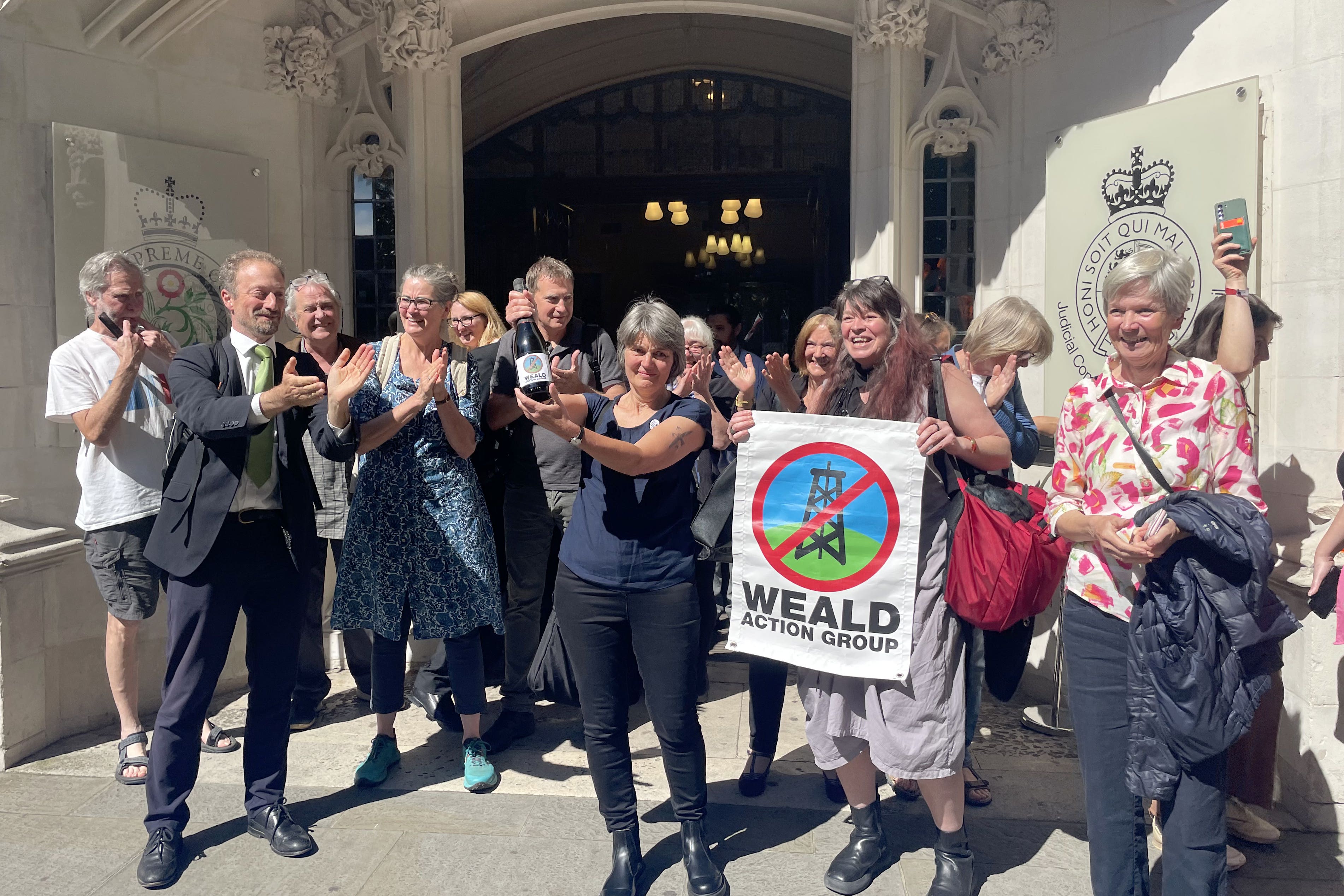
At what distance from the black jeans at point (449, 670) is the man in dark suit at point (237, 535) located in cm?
47

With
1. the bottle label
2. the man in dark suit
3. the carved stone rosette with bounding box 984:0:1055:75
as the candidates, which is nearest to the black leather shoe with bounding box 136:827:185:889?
the man in dark suit

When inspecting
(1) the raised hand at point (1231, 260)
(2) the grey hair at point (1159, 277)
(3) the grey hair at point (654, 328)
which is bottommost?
(3) the grey hair at point (654, 328)

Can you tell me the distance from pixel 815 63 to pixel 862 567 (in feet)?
22.2

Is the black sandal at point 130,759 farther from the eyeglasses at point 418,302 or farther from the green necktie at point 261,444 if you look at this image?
the eyeglasses at point 418,302

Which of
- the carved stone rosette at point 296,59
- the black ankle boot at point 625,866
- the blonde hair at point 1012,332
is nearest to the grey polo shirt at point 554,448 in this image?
the blonde hair at point 1012,332

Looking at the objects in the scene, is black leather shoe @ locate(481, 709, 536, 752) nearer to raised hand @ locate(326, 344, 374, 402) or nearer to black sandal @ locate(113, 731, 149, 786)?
black sandal @ locate(113, 731, 149, 786)

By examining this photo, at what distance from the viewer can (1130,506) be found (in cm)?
284

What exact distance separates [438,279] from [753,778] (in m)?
2.31

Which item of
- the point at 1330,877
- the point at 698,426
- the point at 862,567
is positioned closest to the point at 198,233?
the point at 698,426

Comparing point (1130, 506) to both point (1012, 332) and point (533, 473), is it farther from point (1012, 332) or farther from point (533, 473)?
point (533, 473)

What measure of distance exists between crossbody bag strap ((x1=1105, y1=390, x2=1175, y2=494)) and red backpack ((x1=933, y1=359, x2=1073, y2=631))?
387 millimetres

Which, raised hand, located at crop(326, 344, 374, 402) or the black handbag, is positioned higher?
raised hand, located at crop(326, 344, 374, 402)

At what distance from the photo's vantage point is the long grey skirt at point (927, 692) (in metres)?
3.21

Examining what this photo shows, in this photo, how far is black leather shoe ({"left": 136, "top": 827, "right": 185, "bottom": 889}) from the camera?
3.42 meters
